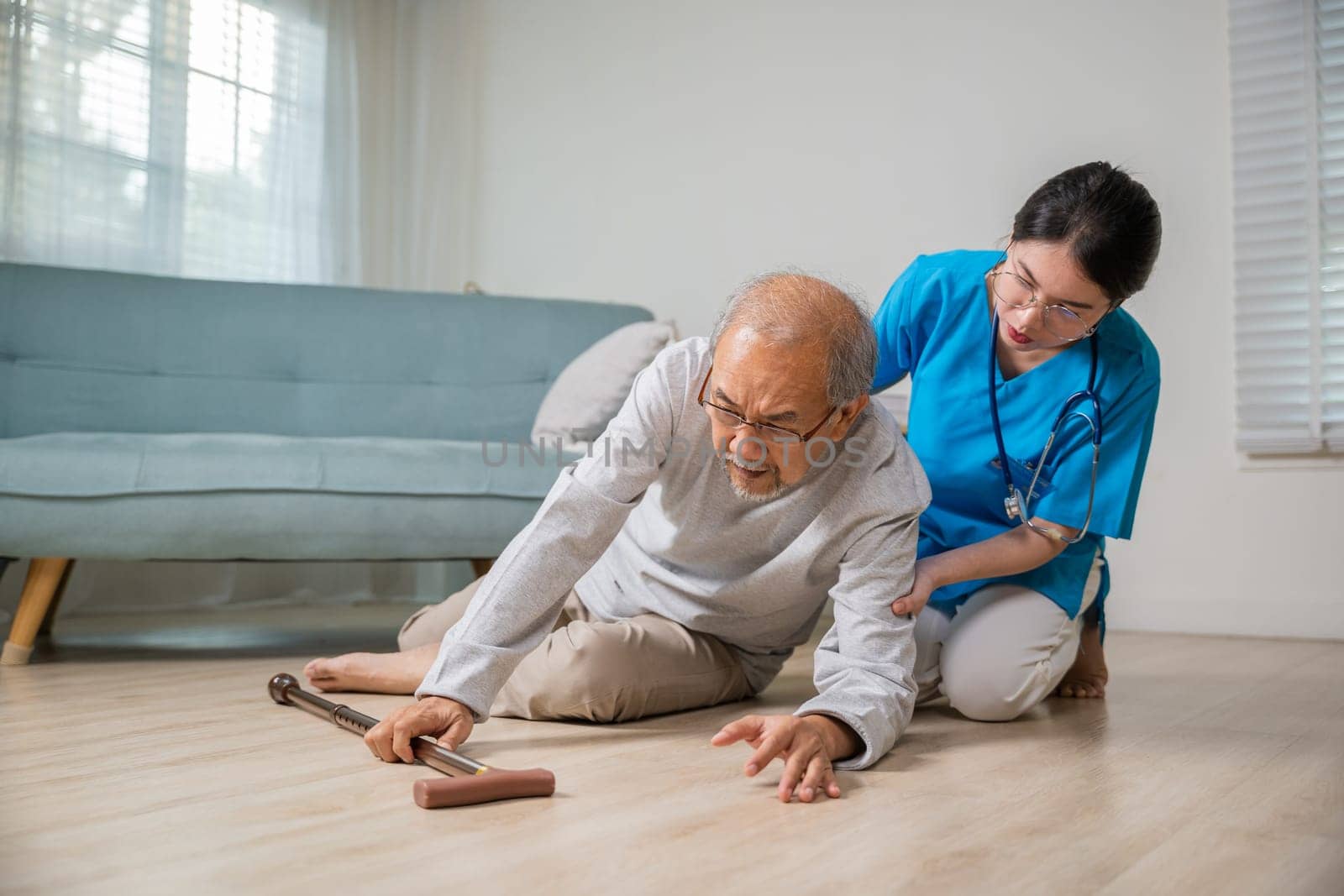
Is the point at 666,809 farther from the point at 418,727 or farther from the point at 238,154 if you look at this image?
the point at 238,154

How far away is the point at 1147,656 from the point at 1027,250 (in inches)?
56.2

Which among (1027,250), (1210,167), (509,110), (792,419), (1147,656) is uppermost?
(509,110)

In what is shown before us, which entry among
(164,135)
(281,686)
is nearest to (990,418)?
(281,686)

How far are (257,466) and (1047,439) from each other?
4.73 feet

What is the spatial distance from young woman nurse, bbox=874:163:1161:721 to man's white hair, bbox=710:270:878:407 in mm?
310

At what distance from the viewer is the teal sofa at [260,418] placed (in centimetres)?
208

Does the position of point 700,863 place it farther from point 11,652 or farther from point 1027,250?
point 11,652

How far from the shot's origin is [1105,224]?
1395mm

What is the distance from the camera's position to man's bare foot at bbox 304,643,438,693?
1.73 meters

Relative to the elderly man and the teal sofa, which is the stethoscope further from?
the teal sofa

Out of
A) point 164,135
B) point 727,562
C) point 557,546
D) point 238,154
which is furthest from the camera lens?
point 238,154

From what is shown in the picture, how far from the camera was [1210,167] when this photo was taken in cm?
297

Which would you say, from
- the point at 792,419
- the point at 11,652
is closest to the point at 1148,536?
the point at 792,419

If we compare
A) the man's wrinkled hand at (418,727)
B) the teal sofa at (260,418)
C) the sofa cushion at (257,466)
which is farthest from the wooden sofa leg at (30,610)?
the man's wrinkled hand at (418,727)
